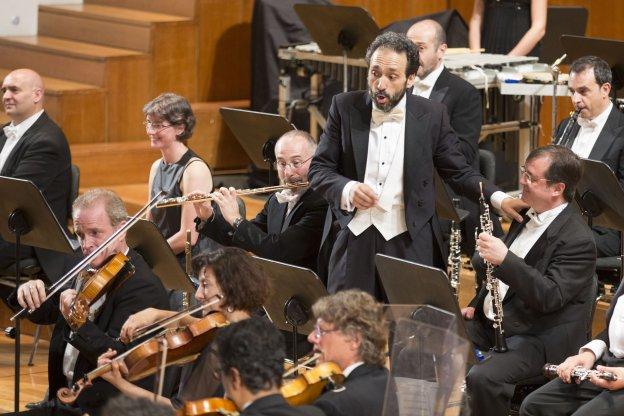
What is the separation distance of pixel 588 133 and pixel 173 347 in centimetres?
271

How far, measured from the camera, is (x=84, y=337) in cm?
402

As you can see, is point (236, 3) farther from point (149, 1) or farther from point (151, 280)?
point (151, 280)

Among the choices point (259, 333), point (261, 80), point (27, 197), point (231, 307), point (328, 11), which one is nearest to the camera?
point (259, 333)

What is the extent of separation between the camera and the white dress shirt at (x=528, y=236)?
4398 mm

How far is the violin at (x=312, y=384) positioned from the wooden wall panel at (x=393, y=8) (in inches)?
230

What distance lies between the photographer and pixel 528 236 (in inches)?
175

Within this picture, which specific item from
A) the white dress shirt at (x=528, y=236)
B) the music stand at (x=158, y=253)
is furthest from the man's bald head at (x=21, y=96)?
the white dress shirt at (x=528, y=236)

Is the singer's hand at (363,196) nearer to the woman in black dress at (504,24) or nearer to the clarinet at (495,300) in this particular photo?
the clarinet at (495,300)

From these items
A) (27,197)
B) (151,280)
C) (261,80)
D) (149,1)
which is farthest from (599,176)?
(149,1)

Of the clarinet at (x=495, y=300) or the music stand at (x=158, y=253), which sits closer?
the clarinet at (x=495, y=300)

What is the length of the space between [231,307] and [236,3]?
16.1 ft

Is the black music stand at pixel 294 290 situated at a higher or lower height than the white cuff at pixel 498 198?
lower

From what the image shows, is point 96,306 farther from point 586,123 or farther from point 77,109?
point 77,109

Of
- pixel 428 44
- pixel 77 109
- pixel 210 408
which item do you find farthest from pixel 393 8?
pixel 210 408
